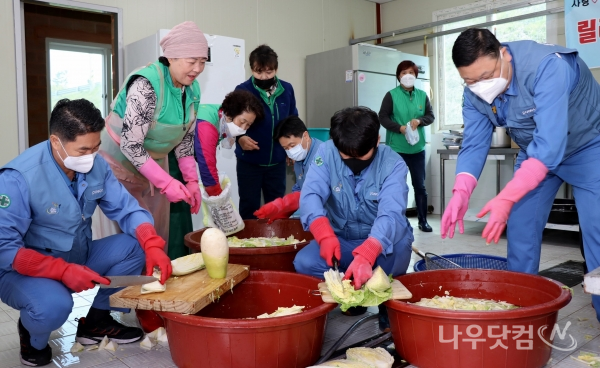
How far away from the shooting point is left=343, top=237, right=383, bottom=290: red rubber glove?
1.81 metres

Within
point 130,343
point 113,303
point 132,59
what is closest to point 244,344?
point 113,303

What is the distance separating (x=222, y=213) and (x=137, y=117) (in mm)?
800

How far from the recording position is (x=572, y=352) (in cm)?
200

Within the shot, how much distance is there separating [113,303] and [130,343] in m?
0.47

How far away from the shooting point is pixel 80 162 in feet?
6.43

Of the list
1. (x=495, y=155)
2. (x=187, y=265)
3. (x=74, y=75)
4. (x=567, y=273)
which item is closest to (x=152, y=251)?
(x=187, y=265)

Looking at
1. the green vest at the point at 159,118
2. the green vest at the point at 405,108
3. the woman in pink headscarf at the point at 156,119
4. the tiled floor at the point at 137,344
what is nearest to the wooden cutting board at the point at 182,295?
the tiled floor at the point at 137,344

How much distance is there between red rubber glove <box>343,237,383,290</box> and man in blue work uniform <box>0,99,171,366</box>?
2.26ft

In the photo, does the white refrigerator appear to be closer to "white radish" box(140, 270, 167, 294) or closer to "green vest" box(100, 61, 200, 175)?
"green vest" box(100, 61, 200, 175)

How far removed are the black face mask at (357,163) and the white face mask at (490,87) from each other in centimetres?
47

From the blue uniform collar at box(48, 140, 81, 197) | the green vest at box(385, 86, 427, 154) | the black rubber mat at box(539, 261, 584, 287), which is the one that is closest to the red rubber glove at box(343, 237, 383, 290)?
the blue uniform collar at box(48, 140, 81, 197)

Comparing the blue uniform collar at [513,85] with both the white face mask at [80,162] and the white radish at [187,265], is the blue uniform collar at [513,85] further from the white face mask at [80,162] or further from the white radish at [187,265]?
the white face mask at [80,162]

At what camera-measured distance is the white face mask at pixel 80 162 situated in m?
1.95

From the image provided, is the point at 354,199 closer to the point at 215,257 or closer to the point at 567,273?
the point at 215,257
